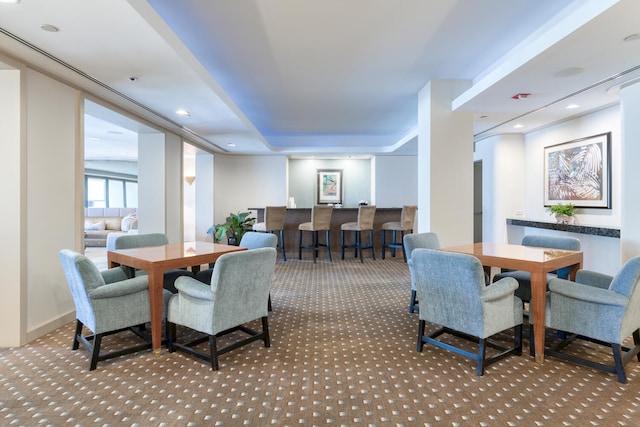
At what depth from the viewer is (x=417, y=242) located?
11.2 feet

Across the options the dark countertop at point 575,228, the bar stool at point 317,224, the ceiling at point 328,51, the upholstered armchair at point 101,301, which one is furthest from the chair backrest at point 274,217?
the dark countertop at point 575,228

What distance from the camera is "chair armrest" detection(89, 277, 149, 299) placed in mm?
2281

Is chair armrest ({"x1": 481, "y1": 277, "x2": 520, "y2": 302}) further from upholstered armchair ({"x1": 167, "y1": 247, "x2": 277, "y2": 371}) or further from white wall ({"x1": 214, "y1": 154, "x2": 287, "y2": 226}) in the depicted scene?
white wall ({"x1": 214, "y1": 154, "x2": 287, "y2": 226})

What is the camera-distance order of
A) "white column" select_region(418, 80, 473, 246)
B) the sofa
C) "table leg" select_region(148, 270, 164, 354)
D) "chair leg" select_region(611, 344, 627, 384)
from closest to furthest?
"chair leg" select_region(611, 344, 627, 384) < "table leg" select_region(148, 270, 164, 354) < "white column" select_region(418, 80, 473, 246) < the sofa

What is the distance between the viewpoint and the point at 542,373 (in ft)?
7.42

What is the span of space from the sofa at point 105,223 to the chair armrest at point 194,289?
699 centimetres

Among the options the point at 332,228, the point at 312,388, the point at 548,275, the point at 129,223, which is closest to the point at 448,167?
the point at 548,275

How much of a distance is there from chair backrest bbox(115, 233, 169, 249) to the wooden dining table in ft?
1.13

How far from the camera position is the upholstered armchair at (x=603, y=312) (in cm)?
213

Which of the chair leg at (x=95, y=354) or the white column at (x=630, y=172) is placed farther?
the white column at (x=630, y=172)

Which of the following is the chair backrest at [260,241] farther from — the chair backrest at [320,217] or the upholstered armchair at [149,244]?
the chair backrest at [320,217]

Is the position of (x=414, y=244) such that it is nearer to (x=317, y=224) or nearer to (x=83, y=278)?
(x=83, y=278)

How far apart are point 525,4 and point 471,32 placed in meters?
0.54

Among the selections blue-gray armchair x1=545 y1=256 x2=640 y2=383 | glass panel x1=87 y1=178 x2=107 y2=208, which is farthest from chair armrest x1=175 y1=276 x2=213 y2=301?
glass panel x1=87 y1=178 x2=107 y2=208
